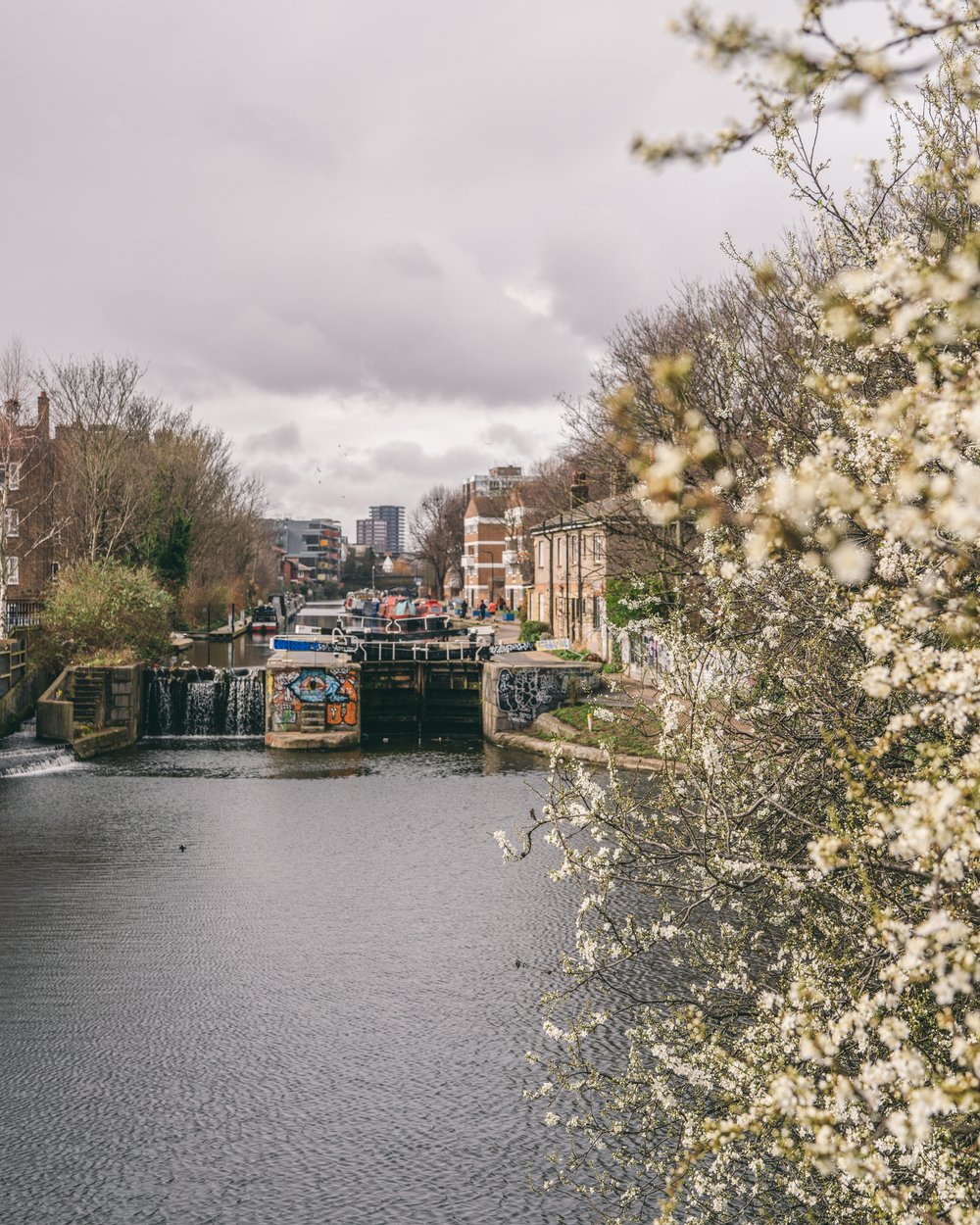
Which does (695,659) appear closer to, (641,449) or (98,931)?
(641,449)

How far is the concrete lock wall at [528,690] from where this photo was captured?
3853 centimetres

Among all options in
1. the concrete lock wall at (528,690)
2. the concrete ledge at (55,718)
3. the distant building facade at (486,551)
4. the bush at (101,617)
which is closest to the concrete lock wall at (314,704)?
the concrete lock wall at (528,690)

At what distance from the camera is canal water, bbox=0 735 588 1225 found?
1042 centimetres

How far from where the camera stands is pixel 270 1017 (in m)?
14.2

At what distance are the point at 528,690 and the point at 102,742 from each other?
14.3 metres

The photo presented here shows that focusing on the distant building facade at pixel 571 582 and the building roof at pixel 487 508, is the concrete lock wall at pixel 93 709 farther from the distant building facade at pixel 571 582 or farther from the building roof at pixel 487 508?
the building roof at pixel 487 508

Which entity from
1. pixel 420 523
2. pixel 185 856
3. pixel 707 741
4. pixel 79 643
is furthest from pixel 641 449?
pixel 420 523

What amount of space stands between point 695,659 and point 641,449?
16.8 ft

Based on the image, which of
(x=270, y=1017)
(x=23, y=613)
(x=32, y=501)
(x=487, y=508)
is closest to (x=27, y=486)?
(x=32, y=501)

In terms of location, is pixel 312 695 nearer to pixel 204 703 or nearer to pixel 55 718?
pixel 204 703

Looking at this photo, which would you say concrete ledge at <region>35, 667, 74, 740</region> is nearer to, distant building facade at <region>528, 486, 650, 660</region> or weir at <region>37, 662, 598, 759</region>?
weir at <region>37, 662, 598, 759</region>

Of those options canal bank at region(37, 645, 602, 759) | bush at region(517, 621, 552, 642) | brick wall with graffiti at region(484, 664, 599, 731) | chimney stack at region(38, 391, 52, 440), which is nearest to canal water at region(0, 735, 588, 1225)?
canal bank at region(37, 645, 602, 759)

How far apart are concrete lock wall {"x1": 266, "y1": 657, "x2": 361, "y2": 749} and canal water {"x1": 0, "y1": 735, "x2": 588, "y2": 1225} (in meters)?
11.1

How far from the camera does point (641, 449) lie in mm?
3488
